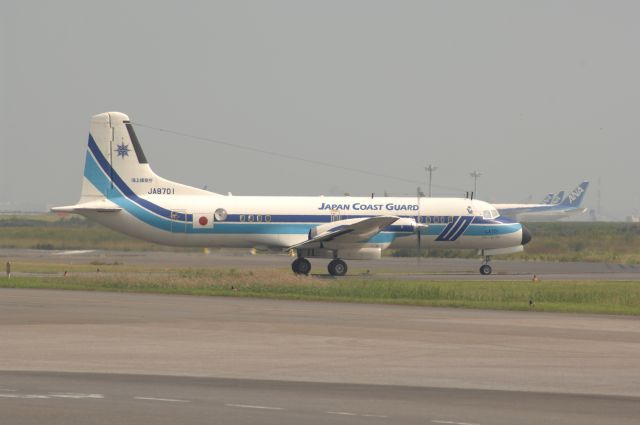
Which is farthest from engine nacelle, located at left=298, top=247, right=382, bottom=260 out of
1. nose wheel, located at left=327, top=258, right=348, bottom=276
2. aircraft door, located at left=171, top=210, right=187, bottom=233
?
aircraft door, located at left=171, top=210, right=187, bottom=233

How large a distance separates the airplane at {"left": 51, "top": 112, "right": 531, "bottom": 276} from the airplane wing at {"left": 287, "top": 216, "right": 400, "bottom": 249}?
0.04 m

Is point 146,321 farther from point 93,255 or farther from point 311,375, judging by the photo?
point 93,255

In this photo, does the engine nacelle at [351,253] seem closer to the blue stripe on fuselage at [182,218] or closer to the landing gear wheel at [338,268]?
the landing gear wheel at [338,268]

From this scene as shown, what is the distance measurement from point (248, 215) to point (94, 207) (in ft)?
22.7

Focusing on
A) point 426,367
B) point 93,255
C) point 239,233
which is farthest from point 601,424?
point 93,255

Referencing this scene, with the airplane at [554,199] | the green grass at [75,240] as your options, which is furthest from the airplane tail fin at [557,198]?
the green grass at [75,240]

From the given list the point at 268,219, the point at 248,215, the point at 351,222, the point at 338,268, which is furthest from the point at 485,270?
the point at 248,215

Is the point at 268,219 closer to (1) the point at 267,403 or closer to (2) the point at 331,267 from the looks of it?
(2) the point at 331,267

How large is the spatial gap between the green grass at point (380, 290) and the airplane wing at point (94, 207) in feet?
18.1

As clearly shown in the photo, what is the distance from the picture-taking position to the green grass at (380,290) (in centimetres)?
3319

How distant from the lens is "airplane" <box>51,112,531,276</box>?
47.1 metres

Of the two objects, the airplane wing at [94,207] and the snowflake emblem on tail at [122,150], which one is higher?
the snowflake emblem on tail at [122,150]

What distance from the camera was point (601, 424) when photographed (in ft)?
41.2

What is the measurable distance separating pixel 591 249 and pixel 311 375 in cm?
6403
